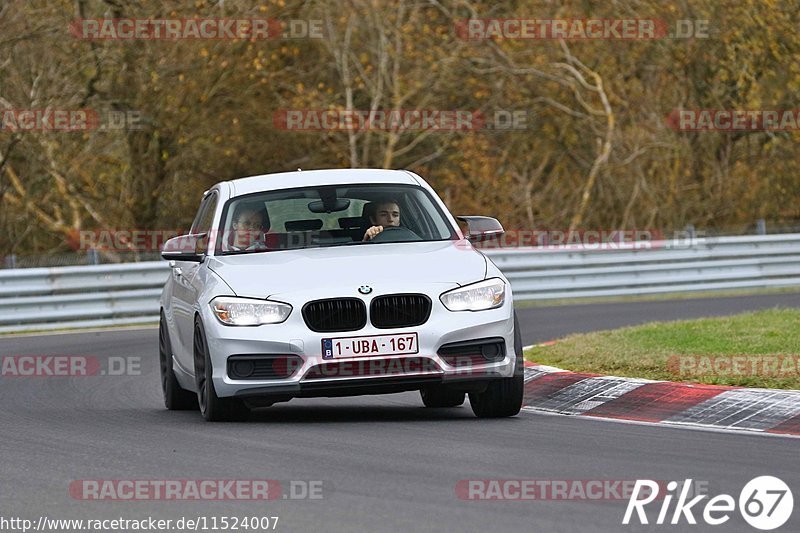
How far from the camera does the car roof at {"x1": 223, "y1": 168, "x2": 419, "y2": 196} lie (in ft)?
38.3

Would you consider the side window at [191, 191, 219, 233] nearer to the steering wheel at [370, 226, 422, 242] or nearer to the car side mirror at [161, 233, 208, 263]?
the car side mirror at [161, 233, 208, 263]

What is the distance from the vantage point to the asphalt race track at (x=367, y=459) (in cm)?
684

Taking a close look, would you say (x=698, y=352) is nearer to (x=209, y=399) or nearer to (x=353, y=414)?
(x=353, y=414)

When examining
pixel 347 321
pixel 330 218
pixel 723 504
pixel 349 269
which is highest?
pixel 330 218

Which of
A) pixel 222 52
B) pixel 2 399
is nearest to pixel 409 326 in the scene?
pixel 2 399

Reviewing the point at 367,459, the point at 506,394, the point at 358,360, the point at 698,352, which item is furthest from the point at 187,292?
the point at 698,352

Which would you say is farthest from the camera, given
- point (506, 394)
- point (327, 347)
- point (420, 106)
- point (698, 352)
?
point (420, 106)

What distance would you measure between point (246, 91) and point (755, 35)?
31.9 feet

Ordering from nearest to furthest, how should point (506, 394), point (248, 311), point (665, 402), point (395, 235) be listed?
point (248, 311)
point (506, 394)
point (665, 402)
point (395, 235)

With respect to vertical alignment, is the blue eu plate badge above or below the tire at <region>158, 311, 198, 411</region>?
above

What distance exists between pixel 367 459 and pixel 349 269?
2.07m

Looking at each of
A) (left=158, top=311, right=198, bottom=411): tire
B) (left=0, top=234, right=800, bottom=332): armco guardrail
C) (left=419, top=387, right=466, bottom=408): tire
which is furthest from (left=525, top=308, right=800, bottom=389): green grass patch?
(left=0, top=234, right=800, bottom=332): armco guardrail

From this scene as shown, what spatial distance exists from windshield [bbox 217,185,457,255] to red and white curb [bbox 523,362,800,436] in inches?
56.5

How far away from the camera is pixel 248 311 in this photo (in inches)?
400
